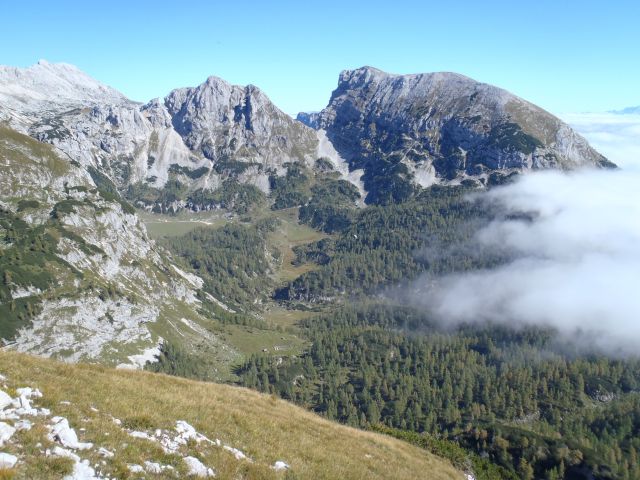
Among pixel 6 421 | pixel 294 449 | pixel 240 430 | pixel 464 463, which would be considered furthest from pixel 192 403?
pixel 464 463

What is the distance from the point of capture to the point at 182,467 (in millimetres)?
20125

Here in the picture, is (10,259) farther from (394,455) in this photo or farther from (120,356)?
(394,455)

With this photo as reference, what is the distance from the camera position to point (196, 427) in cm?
2573

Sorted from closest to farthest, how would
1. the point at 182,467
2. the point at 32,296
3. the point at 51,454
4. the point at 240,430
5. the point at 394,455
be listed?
the point at 51,454 < the point at 182,467 < the point at 240,430 < the point at 394,455 < the point at 32,296

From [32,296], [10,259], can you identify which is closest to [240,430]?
[32,296]

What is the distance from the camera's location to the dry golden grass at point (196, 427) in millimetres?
20156

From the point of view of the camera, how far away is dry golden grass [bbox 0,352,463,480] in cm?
2016

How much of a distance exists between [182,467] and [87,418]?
18.1ft

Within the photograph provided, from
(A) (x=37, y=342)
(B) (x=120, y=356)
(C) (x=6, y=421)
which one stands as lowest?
(B) (x=120, y=356)

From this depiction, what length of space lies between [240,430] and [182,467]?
26.7 ft

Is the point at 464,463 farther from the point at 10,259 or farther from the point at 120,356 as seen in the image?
the point at 10,259

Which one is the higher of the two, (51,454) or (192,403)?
(51,454)

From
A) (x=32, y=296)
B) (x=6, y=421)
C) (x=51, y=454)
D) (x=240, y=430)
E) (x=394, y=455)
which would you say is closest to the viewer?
(x=51, y=454)

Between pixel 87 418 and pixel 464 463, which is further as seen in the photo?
pixel 464 463
